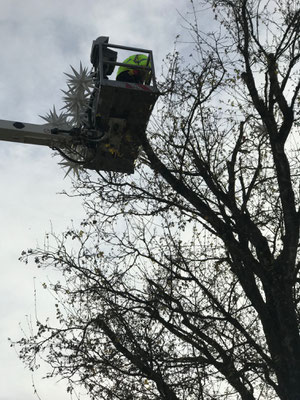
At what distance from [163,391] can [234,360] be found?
4.38 feet

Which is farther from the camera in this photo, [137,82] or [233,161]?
[233,161]

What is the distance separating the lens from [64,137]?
10992mm

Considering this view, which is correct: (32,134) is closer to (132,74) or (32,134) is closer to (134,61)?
(132,74)

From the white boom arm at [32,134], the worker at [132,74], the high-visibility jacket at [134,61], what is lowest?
the white boom arm at [32,134]

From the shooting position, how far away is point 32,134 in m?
11.1

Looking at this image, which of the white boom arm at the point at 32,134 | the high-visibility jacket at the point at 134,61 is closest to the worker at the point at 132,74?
the high-visibility jacket at the point at 134,61

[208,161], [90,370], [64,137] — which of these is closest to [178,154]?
[208,161]

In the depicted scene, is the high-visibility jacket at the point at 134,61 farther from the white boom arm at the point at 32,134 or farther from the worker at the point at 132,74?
the white boom arm at the point at 32,134

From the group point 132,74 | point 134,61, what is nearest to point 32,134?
point 132,74

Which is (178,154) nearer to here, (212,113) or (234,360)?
(212,113)

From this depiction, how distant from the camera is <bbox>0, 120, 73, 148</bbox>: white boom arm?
36.0 ft

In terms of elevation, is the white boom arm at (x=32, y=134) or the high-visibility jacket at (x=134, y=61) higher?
the high-visibility jacket at (x=134, y=61)

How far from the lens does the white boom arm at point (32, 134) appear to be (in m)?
11.0

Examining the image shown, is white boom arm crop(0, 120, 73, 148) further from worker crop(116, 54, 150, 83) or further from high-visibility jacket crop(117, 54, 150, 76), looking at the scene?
high-visibility jacket crop(117, 54, 150, 76)
